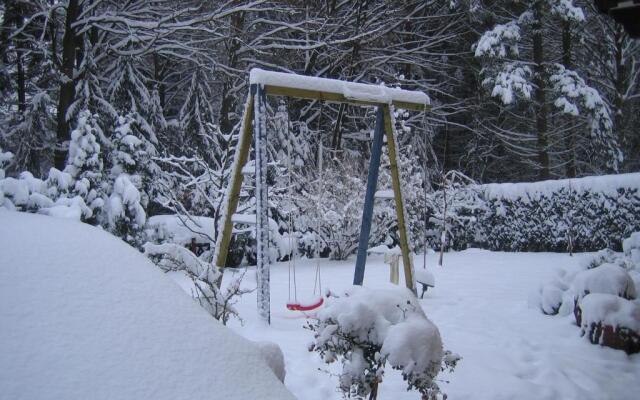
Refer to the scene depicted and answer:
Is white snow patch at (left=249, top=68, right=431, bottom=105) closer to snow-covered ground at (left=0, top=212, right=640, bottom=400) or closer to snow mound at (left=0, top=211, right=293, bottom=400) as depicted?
snow-covered ground at (left=0, top=212, right=640, bottom=400)

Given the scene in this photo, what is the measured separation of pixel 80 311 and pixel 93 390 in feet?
0.82

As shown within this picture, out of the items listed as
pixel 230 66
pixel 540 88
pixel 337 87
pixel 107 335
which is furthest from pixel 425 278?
pixel 540 88

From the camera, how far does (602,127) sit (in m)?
11.3

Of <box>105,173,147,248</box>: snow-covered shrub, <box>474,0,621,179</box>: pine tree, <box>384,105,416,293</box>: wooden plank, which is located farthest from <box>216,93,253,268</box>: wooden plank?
<box>474,0,621,179</box>: pine tree

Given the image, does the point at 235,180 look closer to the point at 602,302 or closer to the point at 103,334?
the point at 103,334

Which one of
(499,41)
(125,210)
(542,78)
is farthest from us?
(542,78)

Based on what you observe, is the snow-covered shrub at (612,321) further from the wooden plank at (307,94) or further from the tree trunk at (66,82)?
the tree trunk at (66,82)

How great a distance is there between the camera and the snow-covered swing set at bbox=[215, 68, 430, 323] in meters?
3.48

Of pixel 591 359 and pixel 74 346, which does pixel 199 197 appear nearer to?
pixel 591 359

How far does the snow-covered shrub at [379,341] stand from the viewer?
1546mm

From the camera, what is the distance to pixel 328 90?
12.1ft

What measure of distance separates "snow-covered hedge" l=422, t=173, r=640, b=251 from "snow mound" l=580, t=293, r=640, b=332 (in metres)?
5.53

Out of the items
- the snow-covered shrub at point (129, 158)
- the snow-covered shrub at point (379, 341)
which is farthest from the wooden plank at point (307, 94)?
the snow-covered shrub at point (129, 158)

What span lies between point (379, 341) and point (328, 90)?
259 centimetres
